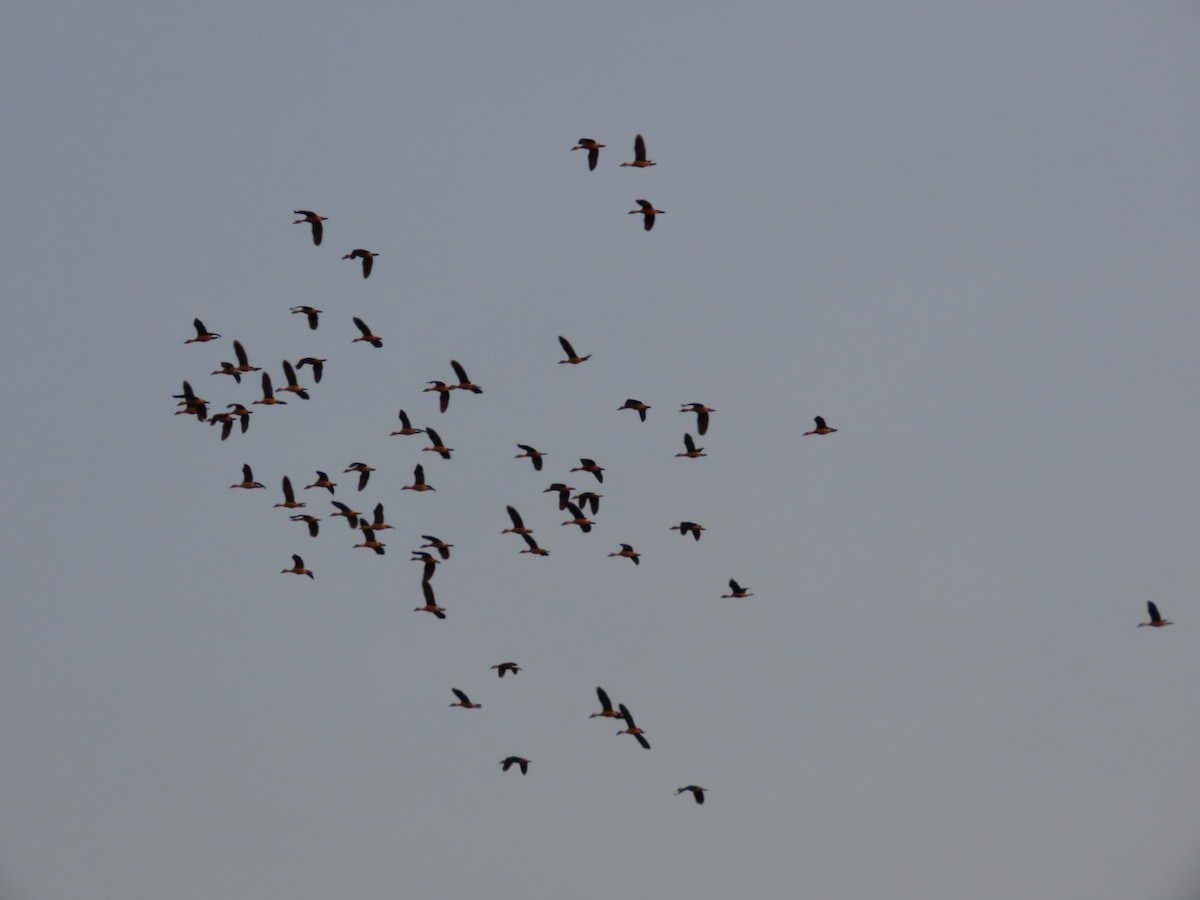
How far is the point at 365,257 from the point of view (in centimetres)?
8662

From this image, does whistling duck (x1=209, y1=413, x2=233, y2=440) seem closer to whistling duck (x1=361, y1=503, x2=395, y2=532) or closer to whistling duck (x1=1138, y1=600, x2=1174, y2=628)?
whistling duck (x1=361, y1=503, x2=395, y2=532)

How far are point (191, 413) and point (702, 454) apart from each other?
58.4ft

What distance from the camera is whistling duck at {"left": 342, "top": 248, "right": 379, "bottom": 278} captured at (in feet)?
283

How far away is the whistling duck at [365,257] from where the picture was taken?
86.4m

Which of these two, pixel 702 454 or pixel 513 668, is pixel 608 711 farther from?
pixel 702 454

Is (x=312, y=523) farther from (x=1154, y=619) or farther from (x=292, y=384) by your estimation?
(x=1154, y=619)

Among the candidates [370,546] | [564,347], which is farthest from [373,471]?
[564,347]

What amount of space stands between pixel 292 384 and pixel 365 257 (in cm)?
608

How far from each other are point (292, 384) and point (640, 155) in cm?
1570

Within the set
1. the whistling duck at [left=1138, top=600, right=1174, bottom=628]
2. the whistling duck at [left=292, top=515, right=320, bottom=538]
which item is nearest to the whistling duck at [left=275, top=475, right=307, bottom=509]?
the whistling duck at [left=292, top=515, right=320, bottom=538]

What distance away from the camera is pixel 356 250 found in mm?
86312

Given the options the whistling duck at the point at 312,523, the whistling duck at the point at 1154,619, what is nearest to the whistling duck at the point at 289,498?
the whistling duck at the point at 312,523

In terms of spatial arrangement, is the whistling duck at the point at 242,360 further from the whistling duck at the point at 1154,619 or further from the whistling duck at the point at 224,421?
the whistling duck at the point at 1154,619

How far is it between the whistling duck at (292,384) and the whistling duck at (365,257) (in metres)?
5.42
